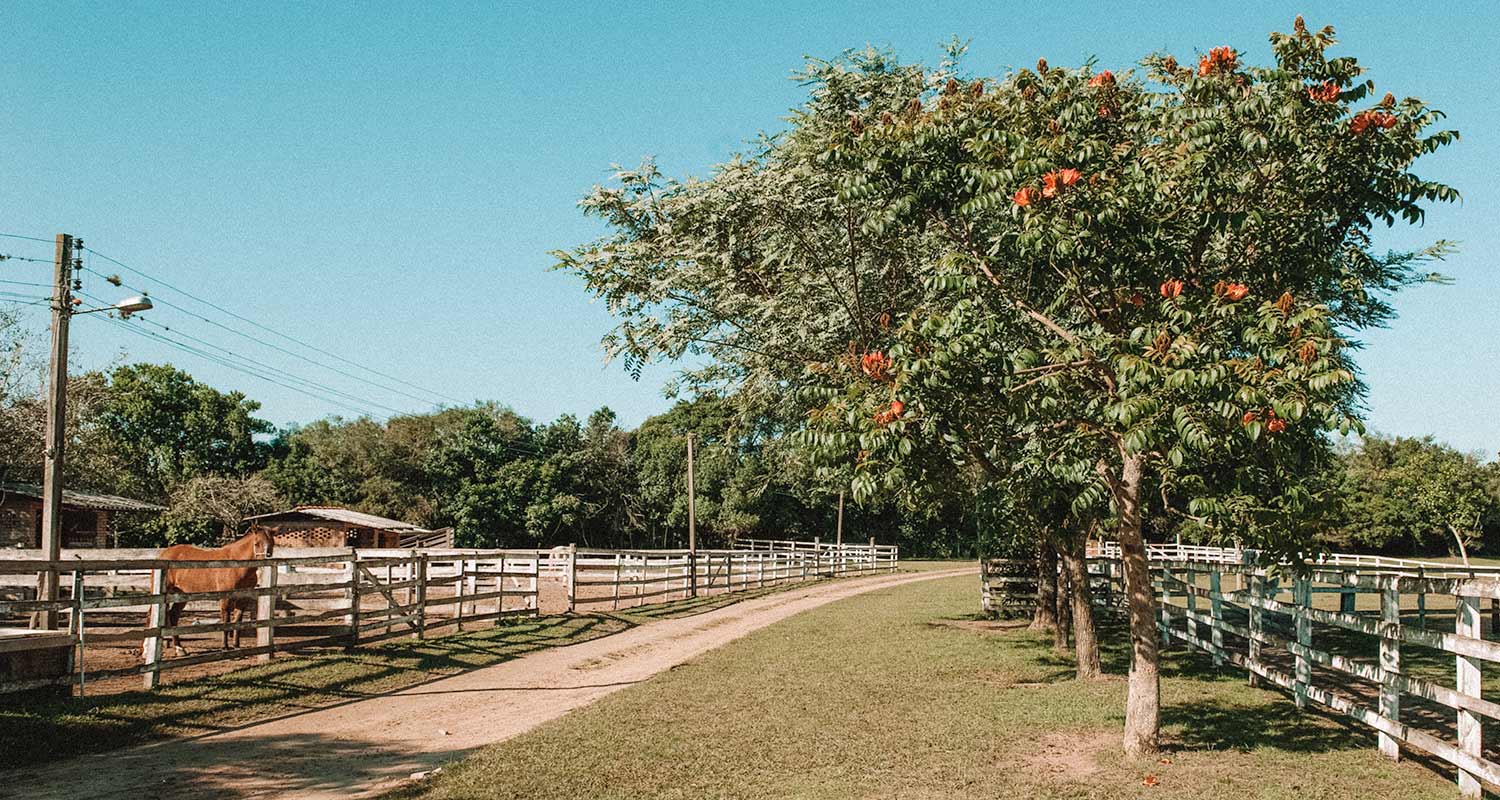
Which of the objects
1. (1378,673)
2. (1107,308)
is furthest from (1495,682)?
(1107,308)

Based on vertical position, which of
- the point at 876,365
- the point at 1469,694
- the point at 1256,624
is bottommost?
the point at 1256,624

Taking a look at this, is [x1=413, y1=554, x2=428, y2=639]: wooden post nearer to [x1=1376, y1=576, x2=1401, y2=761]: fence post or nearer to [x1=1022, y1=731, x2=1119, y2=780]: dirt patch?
[x1=1022, y1=731, x2=1119, y2=780]: dirt patch

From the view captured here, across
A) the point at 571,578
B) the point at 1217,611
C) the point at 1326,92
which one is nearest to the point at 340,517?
the point at 571,578

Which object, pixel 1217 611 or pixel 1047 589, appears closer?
pixel 1217 611

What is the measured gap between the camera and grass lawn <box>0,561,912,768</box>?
27.1 ft

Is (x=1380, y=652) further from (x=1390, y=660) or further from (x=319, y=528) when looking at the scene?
(x=319, y=528)

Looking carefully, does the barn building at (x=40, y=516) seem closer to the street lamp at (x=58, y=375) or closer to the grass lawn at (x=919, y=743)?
the street lamp at (x=58, y=375)

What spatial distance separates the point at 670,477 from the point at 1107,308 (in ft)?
188

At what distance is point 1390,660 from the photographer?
801 cm

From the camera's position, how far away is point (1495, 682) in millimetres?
11961

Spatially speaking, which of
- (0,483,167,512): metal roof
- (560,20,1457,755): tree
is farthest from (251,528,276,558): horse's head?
(0,483,167,512): metal roof

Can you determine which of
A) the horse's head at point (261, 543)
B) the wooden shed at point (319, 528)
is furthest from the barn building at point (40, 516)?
the horse's head at point (261, 543)

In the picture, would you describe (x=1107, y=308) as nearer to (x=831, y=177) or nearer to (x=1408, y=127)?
(x=1408, y=127)

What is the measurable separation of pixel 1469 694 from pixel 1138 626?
7.30ft
